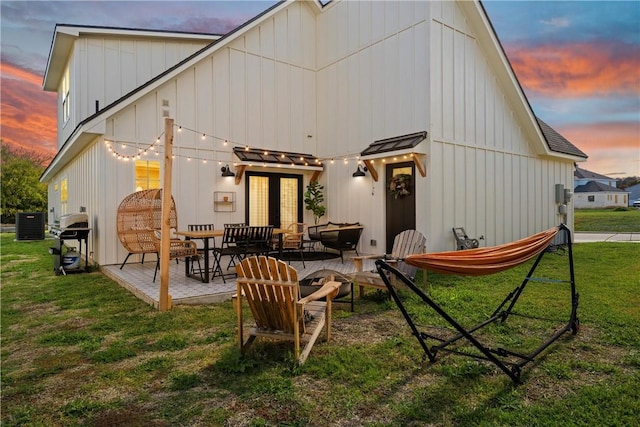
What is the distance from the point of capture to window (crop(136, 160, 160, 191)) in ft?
A: 27.4

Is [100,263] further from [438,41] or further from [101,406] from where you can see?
[438,41]

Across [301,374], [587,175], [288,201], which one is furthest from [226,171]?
[587,175]

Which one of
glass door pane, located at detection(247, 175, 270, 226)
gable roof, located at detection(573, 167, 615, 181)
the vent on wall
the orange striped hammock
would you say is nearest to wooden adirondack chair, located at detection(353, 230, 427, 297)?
the orange striped hammock

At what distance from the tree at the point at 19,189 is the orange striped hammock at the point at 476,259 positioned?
1132 inches

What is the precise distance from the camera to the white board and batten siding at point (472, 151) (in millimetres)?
8352

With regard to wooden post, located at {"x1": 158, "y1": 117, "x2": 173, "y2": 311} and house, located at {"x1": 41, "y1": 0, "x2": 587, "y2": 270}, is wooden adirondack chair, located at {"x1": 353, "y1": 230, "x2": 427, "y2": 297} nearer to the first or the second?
wooden post, located at {"x1": 158, "y1": 117, "x2": 173, "y2": 311}

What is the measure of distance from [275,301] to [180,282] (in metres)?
3.70

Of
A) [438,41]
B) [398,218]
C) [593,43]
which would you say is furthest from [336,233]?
[593,43]

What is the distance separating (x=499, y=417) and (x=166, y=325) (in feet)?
11.4

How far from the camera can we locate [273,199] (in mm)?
10250

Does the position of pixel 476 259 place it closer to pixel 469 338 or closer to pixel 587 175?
pixel 469 338

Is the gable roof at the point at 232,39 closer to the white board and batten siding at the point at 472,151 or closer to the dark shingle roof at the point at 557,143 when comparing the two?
the dark shingle roof at the point at 557,143

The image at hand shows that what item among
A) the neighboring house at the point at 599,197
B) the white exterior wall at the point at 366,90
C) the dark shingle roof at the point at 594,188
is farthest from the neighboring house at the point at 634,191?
the white exterior wall at the point at 366,90

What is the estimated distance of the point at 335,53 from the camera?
10.7 meters
